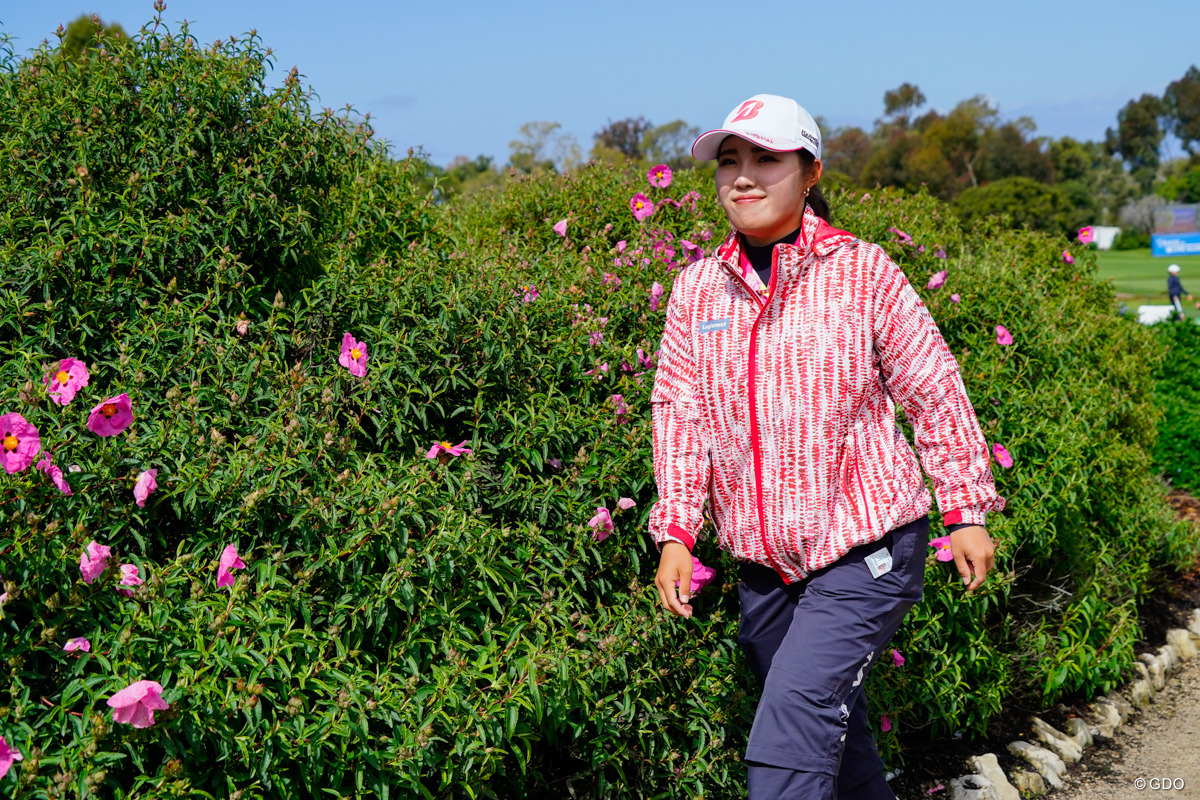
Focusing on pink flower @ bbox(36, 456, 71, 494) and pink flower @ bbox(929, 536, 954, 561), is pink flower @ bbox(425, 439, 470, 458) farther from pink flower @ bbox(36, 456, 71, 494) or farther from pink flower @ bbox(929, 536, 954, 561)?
pink flower @ bbox(929, 536, 954, 561)

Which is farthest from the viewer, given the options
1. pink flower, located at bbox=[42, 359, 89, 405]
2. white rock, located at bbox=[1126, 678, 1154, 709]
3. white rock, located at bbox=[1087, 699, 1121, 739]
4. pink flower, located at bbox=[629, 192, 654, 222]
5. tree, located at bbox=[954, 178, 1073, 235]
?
tree, located at bbox=[954, 178, 1073, 235]

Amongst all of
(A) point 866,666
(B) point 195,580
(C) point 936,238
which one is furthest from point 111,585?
(C) point 936,238

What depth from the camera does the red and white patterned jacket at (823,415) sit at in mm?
2203

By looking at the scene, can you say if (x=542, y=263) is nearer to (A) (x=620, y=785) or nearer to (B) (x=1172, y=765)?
(A) (x=620, y=785)

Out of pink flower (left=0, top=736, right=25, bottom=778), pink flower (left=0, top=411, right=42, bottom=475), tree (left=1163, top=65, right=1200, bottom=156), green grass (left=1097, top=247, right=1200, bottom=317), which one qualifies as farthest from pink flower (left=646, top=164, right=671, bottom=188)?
tree (left=1163, top=65, right=1200, bottom=156)

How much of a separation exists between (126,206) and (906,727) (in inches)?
120

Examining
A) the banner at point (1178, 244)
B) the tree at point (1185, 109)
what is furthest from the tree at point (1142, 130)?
the banner at point (1178, 244)

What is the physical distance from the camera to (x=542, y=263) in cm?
353

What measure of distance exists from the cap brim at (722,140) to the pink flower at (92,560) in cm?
151

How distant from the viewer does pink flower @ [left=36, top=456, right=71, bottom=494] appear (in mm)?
1880

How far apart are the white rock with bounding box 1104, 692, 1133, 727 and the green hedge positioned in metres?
0.09

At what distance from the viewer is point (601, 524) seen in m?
2.59

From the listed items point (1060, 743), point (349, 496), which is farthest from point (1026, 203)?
point (349, 496)

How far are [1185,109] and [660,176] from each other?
122987mm
